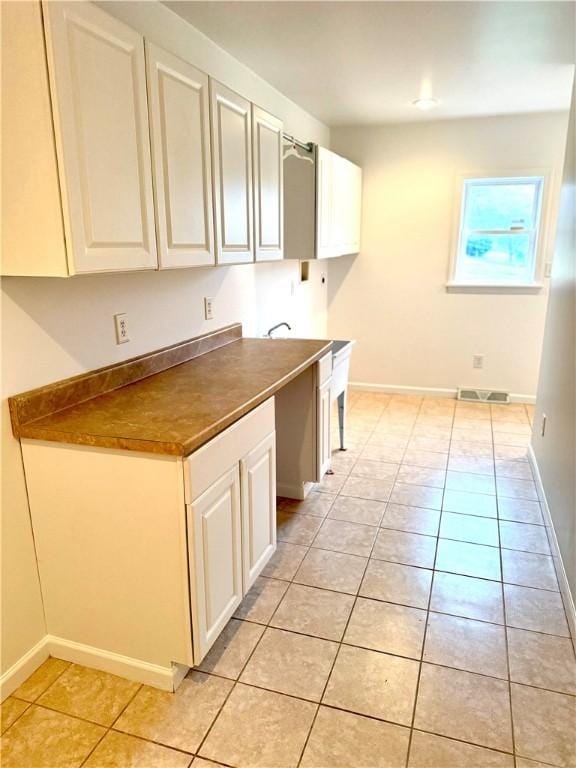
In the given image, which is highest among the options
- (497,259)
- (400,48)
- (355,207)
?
(400,48)

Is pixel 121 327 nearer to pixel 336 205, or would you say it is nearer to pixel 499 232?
pixel 336 205

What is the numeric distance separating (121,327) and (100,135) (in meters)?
0.75

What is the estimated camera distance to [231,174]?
2.20 metres

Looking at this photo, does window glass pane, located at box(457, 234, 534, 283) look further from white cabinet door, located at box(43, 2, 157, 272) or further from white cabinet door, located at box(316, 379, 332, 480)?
white cabinet door, located at box(43, 2, 157, 272)

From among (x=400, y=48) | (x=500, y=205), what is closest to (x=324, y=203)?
(x=400, y=48)

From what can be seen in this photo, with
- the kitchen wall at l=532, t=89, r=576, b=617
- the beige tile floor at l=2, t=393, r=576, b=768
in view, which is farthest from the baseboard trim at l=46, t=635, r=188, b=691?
the kitchen wall at l=532, t=89, r=576, b=617

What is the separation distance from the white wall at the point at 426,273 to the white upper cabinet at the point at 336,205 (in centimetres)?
27

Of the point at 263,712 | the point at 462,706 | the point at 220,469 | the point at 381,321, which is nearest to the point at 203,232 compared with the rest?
the point at 220,469

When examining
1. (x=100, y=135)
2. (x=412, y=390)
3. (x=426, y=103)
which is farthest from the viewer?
(x=412, y=390)

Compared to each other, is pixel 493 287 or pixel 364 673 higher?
pixel 493 287

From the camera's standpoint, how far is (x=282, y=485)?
300 cm

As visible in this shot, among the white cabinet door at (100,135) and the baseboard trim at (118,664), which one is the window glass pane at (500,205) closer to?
the white cabinet door at (100,135)

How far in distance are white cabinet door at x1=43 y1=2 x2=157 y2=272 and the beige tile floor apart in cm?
136

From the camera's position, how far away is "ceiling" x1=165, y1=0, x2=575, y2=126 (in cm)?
223
